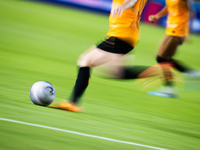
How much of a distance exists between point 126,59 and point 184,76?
1.07 meters

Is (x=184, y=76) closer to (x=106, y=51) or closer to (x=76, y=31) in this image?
(x=106, y=51)

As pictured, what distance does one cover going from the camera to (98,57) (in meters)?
4.33

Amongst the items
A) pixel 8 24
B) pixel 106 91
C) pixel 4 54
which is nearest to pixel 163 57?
pixel 106 91

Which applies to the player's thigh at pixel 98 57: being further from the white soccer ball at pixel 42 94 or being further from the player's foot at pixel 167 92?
the player's foot at pixel 167 92

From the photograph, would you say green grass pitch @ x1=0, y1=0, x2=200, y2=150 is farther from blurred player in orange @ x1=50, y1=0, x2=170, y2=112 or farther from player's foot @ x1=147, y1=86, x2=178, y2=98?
blurred player in orange @ x1=50, y1=0, x2=170, y2=112

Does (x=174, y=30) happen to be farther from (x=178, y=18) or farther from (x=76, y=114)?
(x=76, y=114)

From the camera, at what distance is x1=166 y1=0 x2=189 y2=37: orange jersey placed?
627cm

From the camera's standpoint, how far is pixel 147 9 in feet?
64.8

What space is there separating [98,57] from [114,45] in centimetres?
24

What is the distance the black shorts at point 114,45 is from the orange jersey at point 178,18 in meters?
2.24

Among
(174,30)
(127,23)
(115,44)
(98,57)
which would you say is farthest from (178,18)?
(98,57)

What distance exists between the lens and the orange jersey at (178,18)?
20.6 ft

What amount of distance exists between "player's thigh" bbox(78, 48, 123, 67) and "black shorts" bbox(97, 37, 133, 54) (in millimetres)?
44

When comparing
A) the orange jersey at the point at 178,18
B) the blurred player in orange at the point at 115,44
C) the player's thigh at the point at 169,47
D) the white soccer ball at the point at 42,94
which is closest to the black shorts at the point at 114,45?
the blurred player in orange at the point at 115,44
